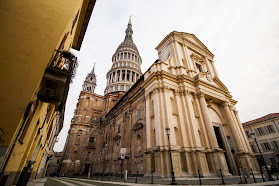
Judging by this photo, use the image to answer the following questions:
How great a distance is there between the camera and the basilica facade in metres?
12.6

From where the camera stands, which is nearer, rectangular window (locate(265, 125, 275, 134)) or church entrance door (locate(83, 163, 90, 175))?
rectangular window (locate(265, 125, 275, 134))

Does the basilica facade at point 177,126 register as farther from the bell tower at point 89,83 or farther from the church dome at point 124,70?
the bell tower at point 89,83

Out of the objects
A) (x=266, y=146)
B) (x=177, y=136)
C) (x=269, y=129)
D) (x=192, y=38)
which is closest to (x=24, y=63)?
(x=177, y=136)

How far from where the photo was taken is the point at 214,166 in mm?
12570

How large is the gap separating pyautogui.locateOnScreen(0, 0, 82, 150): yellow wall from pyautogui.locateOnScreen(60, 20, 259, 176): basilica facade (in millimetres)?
10575

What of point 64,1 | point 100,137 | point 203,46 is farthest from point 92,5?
point 100,137

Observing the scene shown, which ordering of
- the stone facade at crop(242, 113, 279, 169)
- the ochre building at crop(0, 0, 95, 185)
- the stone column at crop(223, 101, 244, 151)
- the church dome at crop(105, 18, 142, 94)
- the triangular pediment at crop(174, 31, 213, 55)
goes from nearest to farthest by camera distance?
the ochre building at crop(0, 0, 95, 185)
the stone column at crop(223, 101, 244, 151)
the triangular pediment at crop(174, 31, 213, 55)
the stone facade at crop(242, 113, 279, 169)
the church dome at crop(105, 18, 142, 94)

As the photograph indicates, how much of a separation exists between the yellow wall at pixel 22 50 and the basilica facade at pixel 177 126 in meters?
10.6

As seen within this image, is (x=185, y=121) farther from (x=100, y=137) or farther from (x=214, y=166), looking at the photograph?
(x=100, y=137)

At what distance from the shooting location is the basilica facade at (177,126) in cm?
1265

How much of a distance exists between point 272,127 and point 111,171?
1249 inches

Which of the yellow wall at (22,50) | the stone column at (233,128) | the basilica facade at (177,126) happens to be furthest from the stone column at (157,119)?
the yellow wall at (22,50)

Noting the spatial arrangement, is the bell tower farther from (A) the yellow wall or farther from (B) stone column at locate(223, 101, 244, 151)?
(A) the yellow wall

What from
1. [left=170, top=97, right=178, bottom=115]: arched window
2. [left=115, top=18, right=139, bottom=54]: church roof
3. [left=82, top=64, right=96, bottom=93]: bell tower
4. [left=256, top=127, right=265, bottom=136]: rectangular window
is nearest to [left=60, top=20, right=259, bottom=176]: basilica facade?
[left=170, top=97, right=178, bottom=115]: arched window
